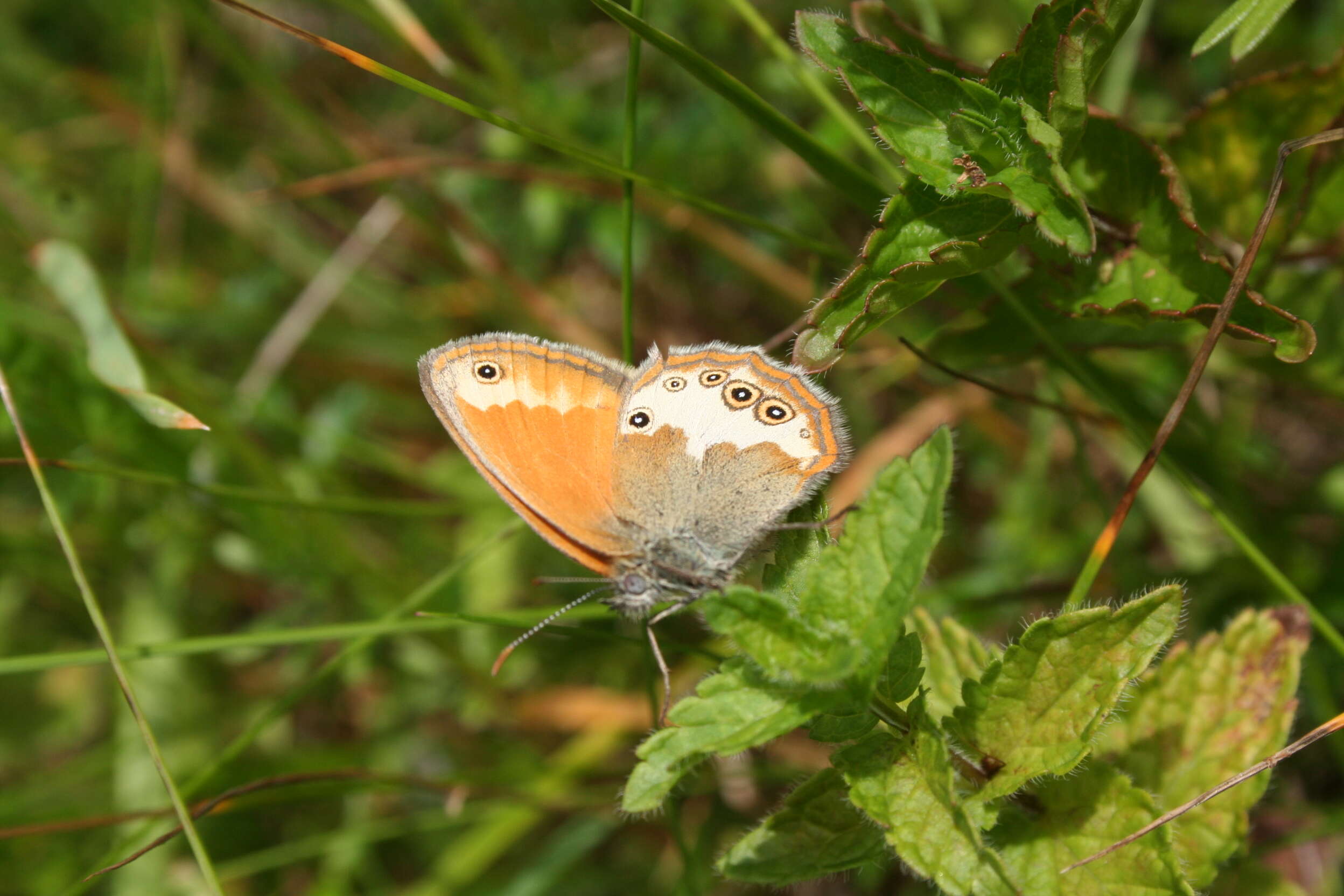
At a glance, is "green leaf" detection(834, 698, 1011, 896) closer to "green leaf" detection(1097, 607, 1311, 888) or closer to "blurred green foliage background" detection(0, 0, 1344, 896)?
"green leaf" detection(1097, 607, 1311, 888)

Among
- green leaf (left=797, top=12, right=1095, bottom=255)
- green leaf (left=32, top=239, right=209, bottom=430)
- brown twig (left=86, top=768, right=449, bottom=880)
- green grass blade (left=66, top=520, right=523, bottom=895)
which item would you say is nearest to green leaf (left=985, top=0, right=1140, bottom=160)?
green leaf (left=797, top=12, right=1095, bottom=255)

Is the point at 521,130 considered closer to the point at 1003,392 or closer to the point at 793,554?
the point at 793,554

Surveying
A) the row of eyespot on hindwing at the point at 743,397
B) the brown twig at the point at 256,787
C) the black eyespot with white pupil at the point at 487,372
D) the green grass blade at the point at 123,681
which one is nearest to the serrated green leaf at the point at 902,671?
the row of eyespot on hindwing at the point at 743,397

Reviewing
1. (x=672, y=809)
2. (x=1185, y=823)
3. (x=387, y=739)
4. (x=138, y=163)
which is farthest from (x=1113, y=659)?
(x=138, y=163)

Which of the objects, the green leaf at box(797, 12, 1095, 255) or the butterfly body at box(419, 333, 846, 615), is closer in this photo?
the green leaf at box(797, 12, 1095, 255)

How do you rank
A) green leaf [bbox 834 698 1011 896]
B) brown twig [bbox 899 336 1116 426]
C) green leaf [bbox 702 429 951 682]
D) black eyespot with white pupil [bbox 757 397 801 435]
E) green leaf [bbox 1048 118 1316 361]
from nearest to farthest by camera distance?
green leaf [bbox 702 429 951 682]
green leaf [bbox 834 698 1011 896]
green leaf [bbox 1048 118 1316 361]
brown twig [bbox 899 336 1116 426]
black eyespot with white pupil [bbox 757 397 801 435]

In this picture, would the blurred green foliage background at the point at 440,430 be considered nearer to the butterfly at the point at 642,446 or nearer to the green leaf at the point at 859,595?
the butterfly at the point at 642,446

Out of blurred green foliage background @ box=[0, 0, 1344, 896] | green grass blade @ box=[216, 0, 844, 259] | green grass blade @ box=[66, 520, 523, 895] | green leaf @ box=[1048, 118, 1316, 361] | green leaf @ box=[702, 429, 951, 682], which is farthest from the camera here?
blurred green foliage background @ box=[0, 0, 1344, 896]
